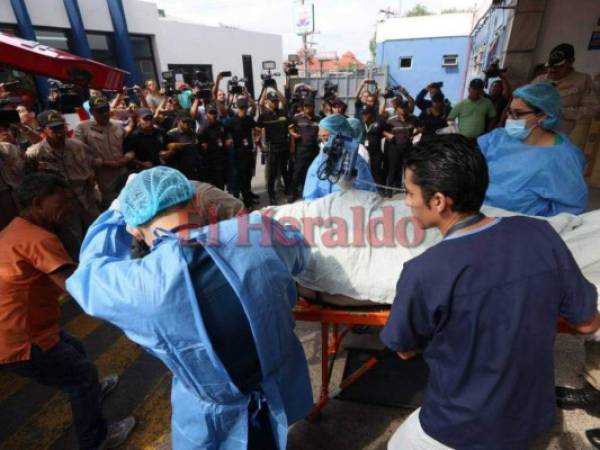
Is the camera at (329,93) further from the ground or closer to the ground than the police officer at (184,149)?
further from the ground

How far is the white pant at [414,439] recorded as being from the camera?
1.24 m

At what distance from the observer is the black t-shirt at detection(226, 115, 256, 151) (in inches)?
220

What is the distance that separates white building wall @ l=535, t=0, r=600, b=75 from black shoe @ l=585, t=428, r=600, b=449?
6.04m

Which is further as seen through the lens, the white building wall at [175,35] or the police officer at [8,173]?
the white building wall at [175,35]

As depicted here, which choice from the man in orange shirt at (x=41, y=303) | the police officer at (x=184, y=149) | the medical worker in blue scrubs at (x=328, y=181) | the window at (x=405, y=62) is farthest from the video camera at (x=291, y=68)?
the window at (x=405, y=62)

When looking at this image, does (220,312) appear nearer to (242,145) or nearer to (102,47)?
(242,145)

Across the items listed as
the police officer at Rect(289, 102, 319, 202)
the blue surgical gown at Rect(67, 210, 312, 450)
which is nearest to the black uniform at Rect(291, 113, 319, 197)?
the police officer at Rect(289, 102, 319, 202)

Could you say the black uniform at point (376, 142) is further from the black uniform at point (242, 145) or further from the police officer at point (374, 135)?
the black uniform at point (242, 145)

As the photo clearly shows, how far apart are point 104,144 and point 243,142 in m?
2.05

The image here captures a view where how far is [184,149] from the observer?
16.1 ft

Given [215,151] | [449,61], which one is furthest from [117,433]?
[449,61]

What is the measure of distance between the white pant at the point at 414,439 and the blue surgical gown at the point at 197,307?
459mm

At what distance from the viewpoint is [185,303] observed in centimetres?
108

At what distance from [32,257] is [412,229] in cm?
194
